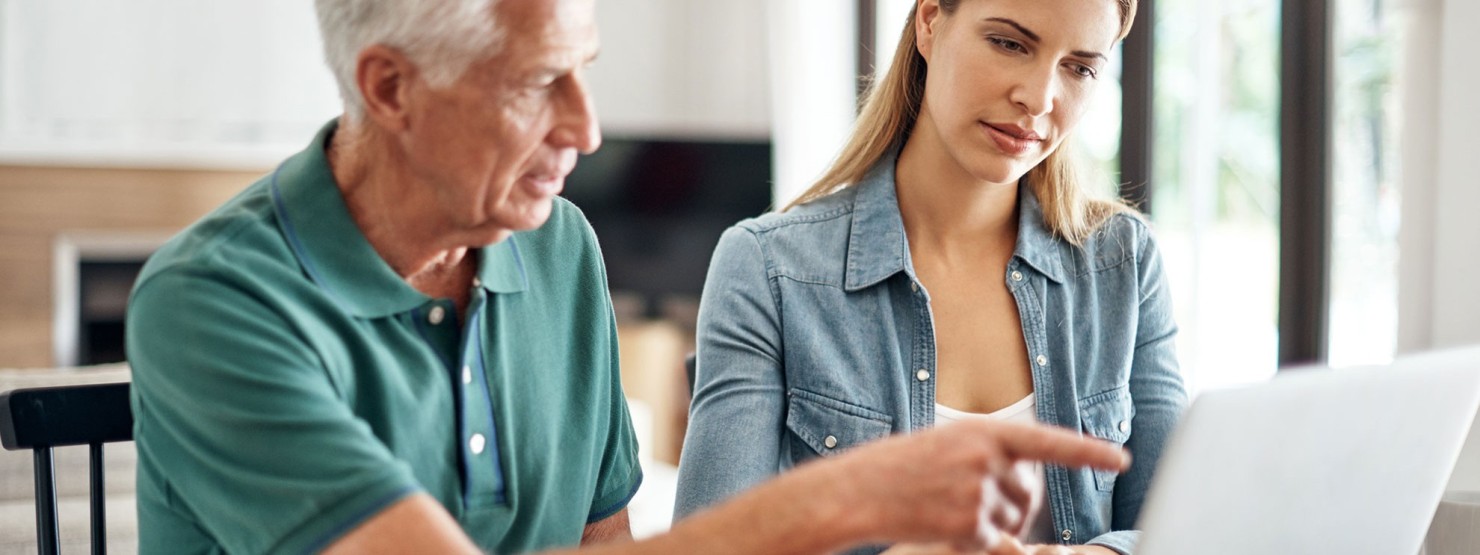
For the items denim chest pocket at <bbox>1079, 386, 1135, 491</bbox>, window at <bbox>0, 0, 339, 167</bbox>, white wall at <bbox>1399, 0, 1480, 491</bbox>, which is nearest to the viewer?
denim chest pocket at <bbox>1079, 386, 1135, 491</bbox>

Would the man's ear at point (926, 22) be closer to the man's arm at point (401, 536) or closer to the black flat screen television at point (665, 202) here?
the man's arm at point (401, 536)

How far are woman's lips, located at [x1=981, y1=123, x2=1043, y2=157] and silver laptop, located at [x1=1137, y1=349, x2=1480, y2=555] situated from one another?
0.52m

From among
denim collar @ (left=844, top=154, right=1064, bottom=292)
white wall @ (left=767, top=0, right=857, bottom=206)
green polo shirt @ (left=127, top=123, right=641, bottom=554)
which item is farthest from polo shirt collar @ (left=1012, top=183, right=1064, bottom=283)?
white wall @ (left=767, top=0, right=857, bottom=206)

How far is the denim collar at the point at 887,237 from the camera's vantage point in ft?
4.83

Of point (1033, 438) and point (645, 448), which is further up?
point (1033, 438)

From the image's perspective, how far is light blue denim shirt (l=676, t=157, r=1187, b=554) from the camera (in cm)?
139

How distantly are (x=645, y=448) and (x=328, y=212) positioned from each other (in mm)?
2143

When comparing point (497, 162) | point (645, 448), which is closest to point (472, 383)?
point (497, 162)

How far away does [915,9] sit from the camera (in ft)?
5.09

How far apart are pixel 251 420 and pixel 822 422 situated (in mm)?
680

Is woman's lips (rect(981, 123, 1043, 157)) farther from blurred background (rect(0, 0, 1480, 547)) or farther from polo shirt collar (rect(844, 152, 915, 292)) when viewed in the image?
blurred background (rect(0, 0, 1480, 547))

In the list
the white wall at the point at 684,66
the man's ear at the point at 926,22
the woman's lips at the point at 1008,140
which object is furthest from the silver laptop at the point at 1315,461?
the white wall at the point at 684,66

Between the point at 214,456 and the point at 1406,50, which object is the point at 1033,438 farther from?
the point at 1406,50

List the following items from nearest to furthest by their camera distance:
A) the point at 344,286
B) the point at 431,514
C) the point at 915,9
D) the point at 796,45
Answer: the point at 431,514
the point at 344,286
the point at 915,9
the point at 796,45
